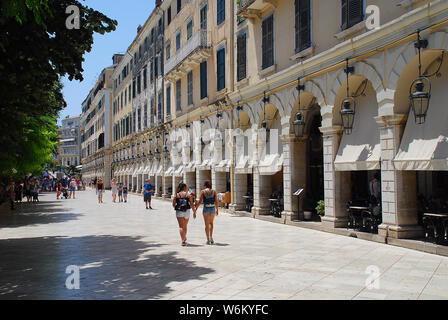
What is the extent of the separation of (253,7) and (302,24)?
3680 millimetres

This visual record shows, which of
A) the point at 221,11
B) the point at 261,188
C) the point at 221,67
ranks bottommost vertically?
the point at 261,188

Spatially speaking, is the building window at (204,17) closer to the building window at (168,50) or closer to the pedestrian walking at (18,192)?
the building window at (168,50)

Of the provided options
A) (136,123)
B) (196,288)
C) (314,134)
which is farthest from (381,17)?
(136,123)

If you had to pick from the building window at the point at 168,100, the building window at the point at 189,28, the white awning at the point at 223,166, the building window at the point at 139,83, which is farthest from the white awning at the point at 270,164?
the building window at the point at 139,83

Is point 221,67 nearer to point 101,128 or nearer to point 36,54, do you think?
point 36,54

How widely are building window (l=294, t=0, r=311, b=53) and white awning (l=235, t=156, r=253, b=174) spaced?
593cm

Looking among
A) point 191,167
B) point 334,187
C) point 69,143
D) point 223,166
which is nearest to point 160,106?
point 191,167

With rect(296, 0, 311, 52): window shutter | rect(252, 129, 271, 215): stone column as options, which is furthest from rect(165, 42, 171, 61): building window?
rect(296, 0, 311, 52): window shutter

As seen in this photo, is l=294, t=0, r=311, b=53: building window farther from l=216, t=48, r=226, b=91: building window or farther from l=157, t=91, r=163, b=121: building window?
l=157, t=91, r=163, b=121: building window

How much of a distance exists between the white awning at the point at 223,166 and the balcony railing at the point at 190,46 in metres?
6.51

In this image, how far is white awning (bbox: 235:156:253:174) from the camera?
19.3m

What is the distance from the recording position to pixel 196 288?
677 centimetres

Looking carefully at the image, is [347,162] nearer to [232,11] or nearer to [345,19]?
[345,19]

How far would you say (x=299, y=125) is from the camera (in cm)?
1485
